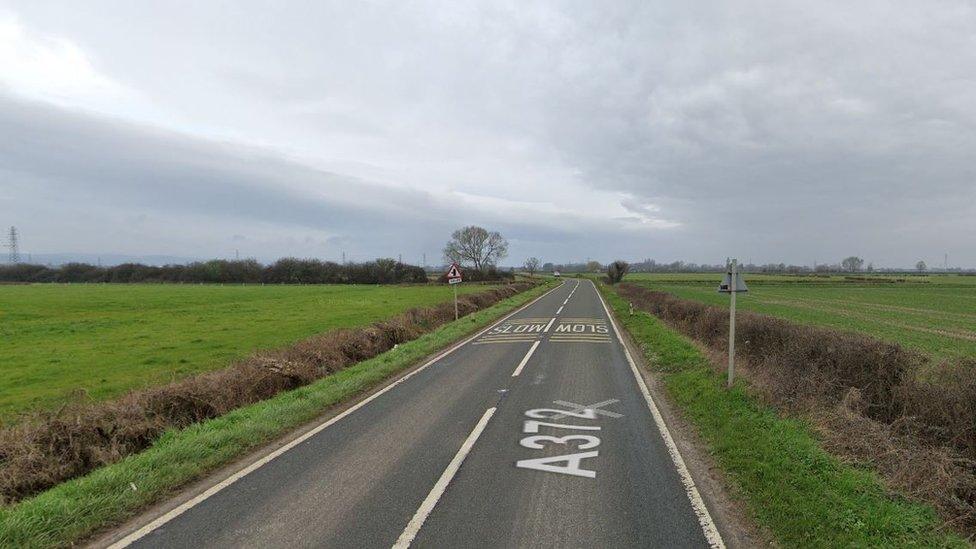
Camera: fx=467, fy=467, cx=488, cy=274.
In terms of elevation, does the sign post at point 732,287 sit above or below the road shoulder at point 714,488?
above

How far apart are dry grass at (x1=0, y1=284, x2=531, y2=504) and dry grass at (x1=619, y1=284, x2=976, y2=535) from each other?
33.0ft

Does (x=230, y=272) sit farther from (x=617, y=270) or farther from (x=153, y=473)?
(x=153, y=473)

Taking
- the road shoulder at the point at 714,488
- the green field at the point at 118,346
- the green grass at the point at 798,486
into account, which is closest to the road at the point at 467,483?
the road shoulder at the point at 714,488

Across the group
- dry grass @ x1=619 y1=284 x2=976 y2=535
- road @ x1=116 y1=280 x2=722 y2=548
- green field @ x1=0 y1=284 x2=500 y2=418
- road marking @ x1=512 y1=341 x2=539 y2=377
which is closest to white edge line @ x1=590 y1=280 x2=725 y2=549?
road @ x1=116 y1=280 x2=722 y2=548

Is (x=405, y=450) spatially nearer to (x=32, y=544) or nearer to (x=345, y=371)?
(x=32, y=544)

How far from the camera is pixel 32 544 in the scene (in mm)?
4211

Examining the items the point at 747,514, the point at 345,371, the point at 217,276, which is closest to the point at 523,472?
the point at 747,514

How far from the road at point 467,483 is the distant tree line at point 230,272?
291 feet

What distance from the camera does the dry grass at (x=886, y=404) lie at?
529cm

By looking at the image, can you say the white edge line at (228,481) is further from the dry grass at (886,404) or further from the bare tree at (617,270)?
the bare tree at (617,270)

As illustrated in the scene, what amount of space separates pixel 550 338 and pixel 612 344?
2.39 meters

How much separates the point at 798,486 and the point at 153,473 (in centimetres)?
755

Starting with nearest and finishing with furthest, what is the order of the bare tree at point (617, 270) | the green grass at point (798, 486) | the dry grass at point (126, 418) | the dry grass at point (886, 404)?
1. the green grass at point (798, 486)
2. the dry grass at point (886, 404)
3. the dry grass at point (126, 418)
4. the bare tree at point (617, 270)

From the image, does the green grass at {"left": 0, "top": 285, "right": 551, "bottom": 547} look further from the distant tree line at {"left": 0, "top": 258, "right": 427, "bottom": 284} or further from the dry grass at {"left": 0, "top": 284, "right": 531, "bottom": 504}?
the distant tree line at {"left": 0, "top": 258, "right": 427, "bottom": 284}
